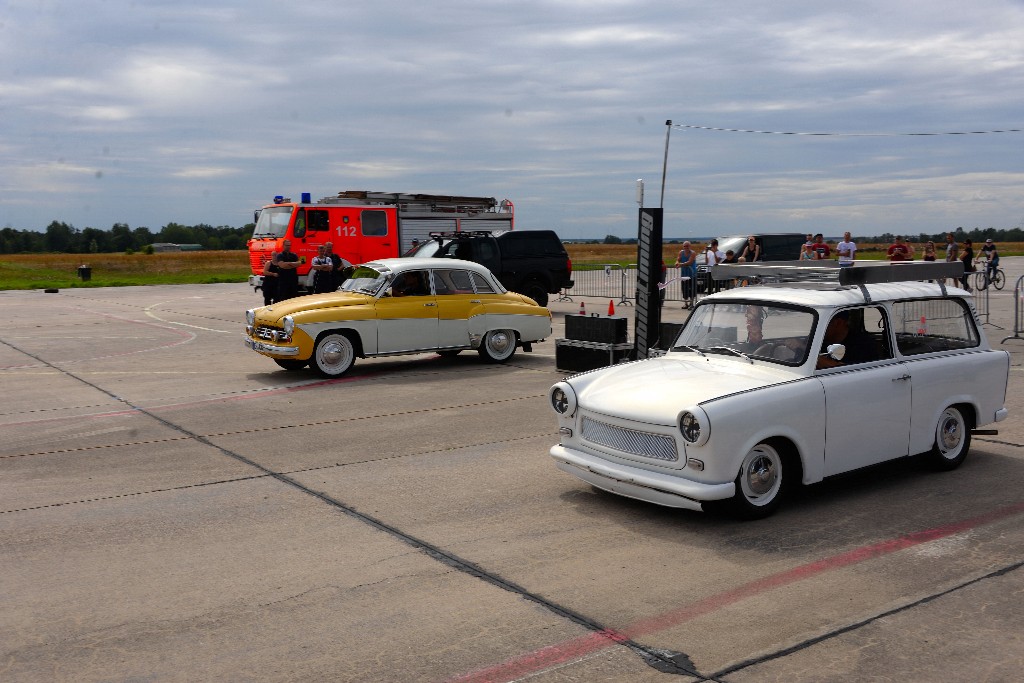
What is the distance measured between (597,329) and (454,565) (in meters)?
7.92

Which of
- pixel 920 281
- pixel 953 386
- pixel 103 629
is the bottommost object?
pixel 103 629

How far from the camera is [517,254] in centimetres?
2383

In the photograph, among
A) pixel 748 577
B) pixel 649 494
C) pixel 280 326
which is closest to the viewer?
pixel 748 577

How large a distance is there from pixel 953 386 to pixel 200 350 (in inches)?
503

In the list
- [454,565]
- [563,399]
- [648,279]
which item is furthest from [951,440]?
[648,279]

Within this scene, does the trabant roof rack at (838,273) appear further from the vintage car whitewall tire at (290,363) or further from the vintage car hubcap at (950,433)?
the vintage car whitewall tire at (290,363)

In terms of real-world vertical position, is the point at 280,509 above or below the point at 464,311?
below

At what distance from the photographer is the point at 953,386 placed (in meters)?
7.60

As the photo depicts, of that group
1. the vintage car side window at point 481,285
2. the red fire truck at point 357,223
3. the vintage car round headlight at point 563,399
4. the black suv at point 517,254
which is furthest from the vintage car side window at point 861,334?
the red fire truck at point 357,223

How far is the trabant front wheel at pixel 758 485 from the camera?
6316 mm

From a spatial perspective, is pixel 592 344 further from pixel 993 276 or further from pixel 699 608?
pixel 993 276

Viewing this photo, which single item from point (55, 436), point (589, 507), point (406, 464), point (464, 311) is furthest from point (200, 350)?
point (589, 507)

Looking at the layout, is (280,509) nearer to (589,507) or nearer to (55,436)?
(589,507)

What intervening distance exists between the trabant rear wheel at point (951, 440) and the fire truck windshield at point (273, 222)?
67.5 ft
